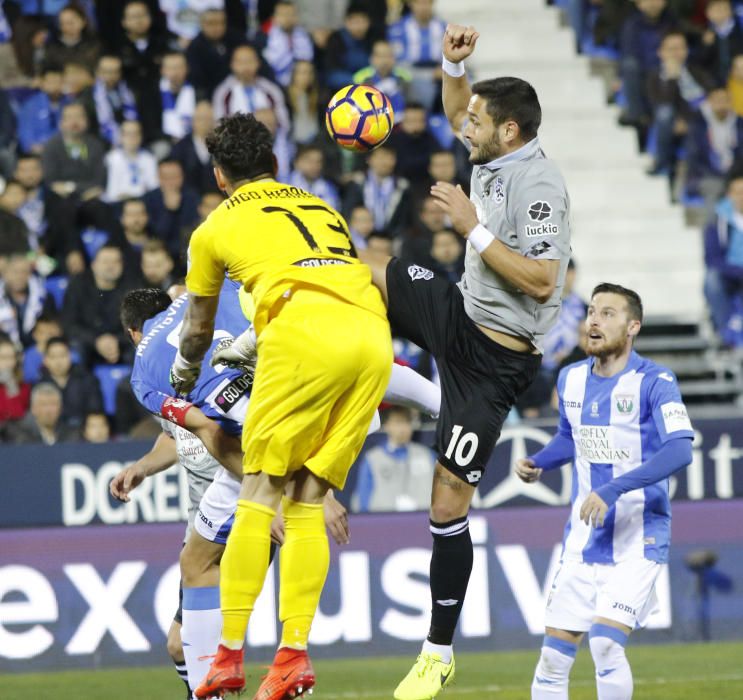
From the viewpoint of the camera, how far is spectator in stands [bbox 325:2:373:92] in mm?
16656

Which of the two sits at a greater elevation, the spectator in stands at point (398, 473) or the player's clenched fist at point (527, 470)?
the player's clenched fist at point (527, 470)

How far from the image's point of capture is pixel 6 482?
41.2ft

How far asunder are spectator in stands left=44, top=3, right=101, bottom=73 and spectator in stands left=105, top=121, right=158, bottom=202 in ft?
3.57

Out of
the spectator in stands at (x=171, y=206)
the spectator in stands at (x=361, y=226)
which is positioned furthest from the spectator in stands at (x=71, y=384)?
the spectator in stands at (x=361, y=226)

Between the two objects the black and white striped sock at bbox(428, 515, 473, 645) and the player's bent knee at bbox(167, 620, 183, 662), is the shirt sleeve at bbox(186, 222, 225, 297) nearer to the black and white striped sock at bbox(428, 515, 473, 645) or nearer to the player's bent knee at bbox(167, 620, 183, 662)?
the black and white striped sock at bbox(428, 515, 473, 645)

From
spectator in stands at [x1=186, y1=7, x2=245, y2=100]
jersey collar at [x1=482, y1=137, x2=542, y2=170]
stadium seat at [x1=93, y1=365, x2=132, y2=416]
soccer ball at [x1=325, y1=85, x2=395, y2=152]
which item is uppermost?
spectator in stands at [x1=186, y1=7, x2=245, y2=100]

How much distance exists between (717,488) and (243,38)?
6.61 m

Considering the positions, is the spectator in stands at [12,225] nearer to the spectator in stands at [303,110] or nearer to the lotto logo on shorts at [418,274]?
the spectator in stands at [303,110]

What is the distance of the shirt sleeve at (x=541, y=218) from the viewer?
7234 millimetres

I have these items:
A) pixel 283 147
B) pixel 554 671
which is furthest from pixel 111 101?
pixel 554 671

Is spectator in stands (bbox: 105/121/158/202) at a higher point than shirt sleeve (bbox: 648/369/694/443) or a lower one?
higher

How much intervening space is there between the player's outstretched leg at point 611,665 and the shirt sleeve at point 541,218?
5.96 ft

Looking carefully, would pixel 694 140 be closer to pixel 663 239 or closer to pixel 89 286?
pixel 663 239

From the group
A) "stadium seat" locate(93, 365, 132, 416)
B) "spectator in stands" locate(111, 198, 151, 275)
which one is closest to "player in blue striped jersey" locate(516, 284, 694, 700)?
"stadium seat" locate(93, 365, 132, 416)
